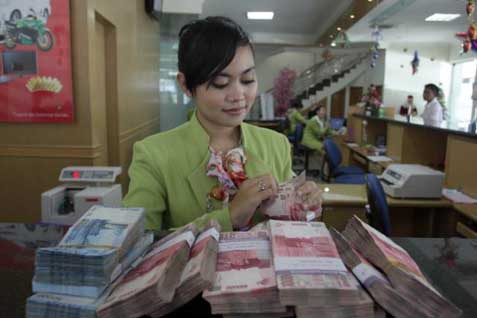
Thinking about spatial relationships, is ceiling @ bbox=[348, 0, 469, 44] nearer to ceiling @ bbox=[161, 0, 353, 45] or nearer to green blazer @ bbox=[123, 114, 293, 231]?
ceiling @ bbox=[161, 0, 353, 45]

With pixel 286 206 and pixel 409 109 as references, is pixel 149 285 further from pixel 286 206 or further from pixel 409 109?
pixel 409 109

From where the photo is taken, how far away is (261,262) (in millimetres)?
636

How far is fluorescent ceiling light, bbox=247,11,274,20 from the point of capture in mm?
10014

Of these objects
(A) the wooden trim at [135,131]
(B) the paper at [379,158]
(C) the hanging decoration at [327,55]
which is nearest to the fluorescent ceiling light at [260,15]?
(C) the hanging decoration at [327,55]

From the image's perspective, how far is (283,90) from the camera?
42.9ft

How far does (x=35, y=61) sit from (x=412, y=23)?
8.70 m

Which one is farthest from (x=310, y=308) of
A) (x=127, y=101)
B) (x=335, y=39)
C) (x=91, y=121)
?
(x=335, y=39)

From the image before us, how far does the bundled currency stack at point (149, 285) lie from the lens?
1.83 feet

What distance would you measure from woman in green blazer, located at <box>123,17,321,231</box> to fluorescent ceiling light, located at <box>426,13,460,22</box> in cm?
879

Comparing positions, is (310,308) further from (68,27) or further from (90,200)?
(68,27)

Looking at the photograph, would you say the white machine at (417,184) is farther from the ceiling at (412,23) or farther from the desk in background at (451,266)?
the ceiling at (412,23)

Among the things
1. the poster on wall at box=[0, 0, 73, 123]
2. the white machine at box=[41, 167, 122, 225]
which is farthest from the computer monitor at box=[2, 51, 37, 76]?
the white machine at box=[41, 167, 122, 225]

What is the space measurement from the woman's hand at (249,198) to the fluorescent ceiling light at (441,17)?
29.3ft

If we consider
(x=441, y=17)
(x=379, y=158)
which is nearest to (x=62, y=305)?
(x=379, y=158)
